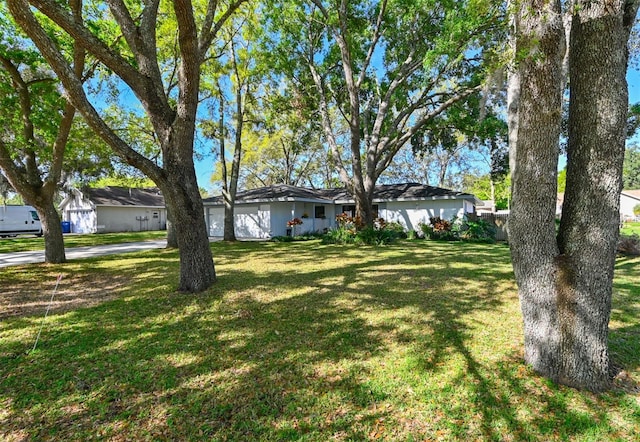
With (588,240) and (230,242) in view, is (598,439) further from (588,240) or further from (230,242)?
(230,242)

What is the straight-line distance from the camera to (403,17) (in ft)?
38.1

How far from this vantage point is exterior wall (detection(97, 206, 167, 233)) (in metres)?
24.4

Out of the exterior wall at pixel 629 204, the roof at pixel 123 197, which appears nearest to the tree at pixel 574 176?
the roof at pixel 123 197

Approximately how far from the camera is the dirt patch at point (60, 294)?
5.02 metres

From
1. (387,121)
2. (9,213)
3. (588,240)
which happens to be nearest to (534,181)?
(588,240)

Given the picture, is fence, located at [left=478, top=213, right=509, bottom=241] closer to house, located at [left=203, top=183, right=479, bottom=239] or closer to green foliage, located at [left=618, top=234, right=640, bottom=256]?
house, located at [left=203, top=183, right=479, bottom=239]

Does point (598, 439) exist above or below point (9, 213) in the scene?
below

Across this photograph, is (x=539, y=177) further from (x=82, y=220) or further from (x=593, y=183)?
(x=82, y=220)

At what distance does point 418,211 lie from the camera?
18.3 meters

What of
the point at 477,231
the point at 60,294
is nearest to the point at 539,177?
the point at 60,294

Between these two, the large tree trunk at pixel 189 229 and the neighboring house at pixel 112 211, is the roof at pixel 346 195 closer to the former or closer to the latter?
the neighboring house at pixel 112 211

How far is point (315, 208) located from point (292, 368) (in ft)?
55.6

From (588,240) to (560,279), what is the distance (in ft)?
1.31

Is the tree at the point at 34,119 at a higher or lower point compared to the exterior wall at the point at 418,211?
higher
